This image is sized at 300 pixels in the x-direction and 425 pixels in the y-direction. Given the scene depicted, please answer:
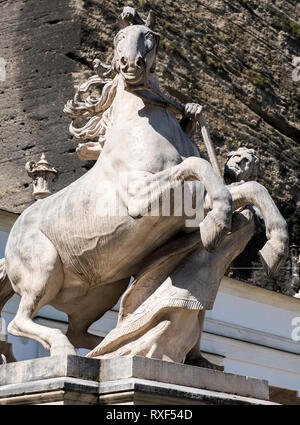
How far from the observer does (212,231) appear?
15.6 ft

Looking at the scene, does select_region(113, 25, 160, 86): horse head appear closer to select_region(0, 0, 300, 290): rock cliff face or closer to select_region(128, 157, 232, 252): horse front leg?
select_region(128, 157, 232, 252): horse front leg

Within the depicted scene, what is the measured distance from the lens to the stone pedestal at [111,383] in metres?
4.58

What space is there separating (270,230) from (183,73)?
57.4ft

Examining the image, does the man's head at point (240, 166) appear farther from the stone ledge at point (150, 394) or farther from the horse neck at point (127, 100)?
the stone ledge at point (150, 394)

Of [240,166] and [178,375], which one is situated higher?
[240,166]

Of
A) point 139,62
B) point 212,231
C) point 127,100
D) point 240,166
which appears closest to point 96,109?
point 127,100

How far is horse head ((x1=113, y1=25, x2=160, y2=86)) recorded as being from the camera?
5.29 meters

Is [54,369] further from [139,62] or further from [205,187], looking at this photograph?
[139,62]

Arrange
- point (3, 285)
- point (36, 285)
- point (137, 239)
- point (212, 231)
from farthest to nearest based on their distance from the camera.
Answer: point (3, 285)
point (36, 285)
point (137, 239)
point (212, 231)

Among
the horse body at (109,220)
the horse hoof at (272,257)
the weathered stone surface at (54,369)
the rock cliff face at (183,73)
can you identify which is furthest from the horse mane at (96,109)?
the rock cliff face at (183,73)

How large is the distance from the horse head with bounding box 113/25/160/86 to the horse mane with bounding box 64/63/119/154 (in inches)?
12.6

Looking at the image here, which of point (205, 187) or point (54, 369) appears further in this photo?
point (205, 187)

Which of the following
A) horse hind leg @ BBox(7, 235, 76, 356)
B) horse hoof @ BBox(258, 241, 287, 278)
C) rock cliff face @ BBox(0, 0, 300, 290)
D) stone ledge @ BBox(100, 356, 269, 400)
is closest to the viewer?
stone ledge @ BBox(100, 356, 269, 400)

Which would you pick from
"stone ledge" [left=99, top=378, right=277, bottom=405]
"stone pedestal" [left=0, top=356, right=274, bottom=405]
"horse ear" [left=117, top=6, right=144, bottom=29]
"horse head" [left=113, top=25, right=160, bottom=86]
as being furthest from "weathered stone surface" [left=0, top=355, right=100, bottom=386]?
"horse ear" [left=117, top=6, right=144, bottom=29]
